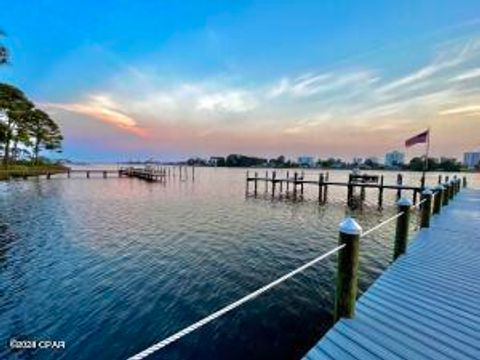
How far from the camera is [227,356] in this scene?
612cm

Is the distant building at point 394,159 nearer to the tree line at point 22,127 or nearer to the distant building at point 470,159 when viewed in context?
the distant building at point 470,159

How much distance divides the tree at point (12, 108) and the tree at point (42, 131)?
3352 mm

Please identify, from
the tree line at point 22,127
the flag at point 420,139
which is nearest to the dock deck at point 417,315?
the flag at point 420,139

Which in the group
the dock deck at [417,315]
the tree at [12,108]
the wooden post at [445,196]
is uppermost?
the tree at [12,108]

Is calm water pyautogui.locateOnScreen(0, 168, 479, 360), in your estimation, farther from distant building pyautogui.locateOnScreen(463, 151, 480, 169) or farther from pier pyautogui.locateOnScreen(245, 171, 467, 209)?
distant building pyautogui.locateOnScreen(463, 151, 480, 169)

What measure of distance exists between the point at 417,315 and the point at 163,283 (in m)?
7.54

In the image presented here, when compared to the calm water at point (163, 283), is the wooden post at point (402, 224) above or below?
above

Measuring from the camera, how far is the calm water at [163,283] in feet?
21.9

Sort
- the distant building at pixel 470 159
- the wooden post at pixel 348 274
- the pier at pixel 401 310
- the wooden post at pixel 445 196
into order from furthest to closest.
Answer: the distant building at pixel 470 159, the wooden post at pixel 445 196, the wooden post at pixel 348 274, the pier at pixel 401 310

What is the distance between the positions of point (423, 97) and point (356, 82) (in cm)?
620

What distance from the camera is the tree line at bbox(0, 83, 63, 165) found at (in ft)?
144

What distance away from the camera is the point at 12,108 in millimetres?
45812

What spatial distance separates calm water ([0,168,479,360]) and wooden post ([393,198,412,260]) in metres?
2.54

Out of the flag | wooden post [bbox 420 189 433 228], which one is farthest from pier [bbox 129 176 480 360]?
the flag
